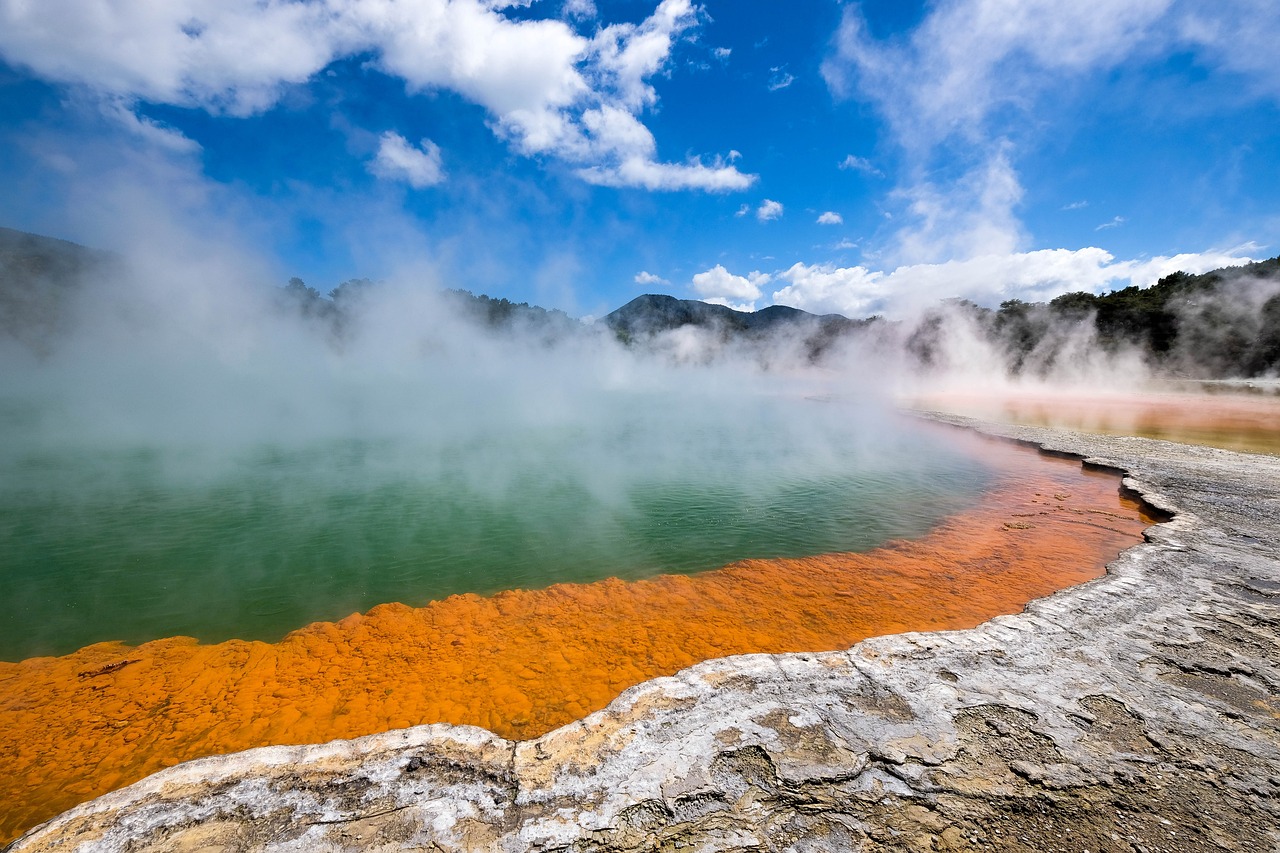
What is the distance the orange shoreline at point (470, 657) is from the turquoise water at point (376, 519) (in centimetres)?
38

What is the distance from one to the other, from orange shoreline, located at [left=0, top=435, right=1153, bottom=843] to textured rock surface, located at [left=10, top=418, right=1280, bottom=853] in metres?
0.74

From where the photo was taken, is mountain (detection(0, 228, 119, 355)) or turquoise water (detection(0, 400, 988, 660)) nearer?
turquoise water (detection(0, 400, 988, 660))

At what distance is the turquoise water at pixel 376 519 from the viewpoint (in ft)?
15.0

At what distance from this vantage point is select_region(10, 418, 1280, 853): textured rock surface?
1885 mm

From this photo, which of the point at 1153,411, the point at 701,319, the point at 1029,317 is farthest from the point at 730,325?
the point at 1153,411

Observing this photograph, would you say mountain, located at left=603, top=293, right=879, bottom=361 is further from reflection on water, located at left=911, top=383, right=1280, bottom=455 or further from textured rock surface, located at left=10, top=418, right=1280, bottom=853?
textured rock surface, located at left=10, top=418, right=1280, bottom=853

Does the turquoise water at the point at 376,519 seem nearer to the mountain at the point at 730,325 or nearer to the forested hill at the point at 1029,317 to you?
the forested hill at the point at 1029,317

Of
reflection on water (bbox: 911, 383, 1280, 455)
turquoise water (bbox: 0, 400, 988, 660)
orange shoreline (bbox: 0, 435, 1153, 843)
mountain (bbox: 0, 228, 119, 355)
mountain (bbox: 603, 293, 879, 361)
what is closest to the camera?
orange shoreline (bbox: 0, 435, 1153, 843)

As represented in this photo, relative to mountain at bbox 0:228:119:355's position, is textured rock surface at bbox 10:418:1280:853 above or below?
below

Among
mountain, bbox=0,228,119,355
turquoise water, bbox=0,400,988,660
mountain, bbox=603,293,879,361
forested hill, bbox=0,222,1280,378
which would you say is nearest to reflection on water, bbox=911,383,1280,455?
forested hill, bbox=0,222,1280,378

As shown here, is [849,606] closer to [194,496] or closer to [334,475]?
[334,475]

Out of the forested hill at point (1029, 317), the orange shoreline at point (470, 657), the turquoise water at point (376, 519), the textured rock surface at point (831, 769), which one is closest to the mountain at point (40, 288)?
the forested hill at point (1029, 317)

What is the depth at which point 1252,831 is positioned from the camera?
5.96 ft

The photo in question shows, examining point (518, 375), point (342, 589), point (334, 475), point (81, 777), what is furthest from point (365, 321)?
point (81, 777)
